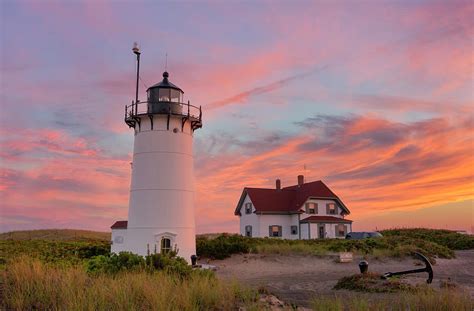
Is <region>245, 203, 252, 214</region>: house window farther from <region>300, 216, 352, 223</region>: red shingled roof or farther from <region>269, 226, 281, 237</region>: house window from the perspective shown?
<region>300, 216, 352, 223</region>: red shingled roof

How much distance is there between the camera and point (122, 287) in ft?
28.3

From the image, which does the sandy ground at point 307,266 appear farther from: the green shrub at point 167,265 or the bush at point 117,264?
the bush at point 117,264

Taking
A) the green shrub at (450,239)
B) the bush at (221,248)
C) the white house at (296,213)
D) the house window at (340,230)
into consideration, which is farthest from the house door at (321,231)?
the bush at (221,248)

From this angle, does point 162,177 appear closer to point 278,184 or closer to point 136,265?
point 136,265

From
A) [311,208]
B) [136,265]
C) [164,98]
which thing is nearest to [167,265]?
[136,265]

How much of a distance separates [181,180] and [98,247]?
8823mm

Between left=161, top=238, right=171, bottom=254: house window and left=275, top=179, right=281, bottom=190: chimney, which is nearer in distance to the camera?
left=161, top=238, right=171, bottom=254: house window

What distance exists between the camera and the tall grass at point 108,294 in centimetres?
777

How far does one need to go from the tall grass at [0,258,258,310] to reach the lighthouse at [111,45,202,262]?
13.9 metres

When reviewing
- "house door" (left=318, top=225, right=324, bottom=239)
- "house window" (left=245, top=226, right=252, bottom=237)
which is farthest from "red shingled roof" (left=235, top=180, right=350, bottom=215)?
"house window" (left=245, top=226, right=252, bottom=237)

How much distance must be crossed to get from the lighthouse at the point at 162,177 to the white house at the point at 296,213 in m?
17.0

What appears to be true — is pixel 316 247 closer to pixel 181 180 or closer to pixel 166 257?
pixel 181 180

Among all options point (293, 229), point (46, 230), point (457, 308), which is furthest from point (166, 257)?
point (46, 230)

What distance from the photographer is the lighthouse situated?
24.0m
